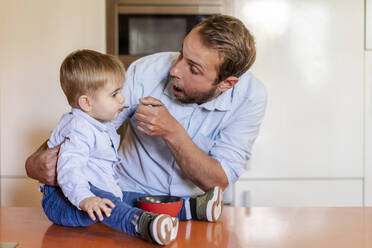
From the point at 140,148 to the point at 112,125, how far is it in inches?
7.8

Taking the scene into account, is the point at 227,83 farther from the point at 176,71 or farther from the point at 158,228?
the point at 158,228

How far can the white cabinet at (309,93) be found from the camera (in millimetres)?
2488

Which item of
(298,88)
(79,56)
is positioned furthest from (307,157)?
(79,56)

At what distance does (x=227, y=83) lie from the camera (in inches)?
58.7

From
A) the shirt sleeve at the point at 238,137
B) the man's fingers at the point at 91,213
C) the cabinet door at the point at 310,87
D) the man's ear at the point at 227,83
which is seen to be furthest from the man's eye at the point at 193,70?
the cabinet door at the point at 310,87

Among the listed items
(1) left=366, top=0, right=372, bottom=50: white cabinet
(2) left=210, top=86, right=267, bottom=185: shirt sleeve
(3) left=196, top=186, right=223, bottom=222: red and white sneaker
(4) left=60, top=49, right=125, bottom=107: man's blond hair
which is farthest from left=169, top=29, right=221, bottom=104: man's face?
(1) left=366, top=0, right=372, bottom=50: white cabinet

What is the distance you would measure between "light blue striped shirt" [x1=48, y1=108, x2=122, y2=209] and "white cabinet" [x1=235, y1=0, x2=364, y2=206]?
1378 millimetres

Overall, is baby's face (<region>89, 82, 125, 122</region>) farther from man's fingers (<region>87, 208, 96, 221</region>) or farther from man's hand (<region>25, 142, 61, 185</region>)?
man's fingers (<region>87, 208, 96, 221</region>)

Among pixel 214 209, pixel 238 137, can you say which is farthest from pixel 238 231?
pixel 238 137

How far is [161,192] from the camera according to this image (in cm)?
152

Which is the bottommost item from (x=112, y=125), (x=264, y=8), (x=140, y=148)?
(x=140, y=148)

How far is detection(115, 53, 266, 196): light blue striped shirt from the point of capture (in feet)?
4.93

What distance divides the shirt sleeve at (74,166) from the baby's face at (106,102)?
9 centimetres

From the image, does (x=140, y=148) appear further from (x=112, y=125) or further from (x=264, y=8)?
(x=264, y=8)
